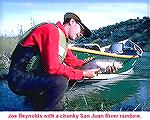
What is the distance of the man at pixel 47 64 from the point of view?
519cm

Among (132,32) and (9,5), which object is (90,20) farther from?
(9,5)

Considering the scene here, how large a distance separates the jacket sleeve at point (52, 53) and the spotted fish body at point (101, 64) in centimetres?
26

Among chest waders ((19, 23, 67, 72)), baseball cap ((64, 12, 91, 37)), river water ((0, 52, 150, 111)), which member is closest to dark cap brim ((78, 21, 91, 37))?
baseball cap ((64, 12, 91, 37))

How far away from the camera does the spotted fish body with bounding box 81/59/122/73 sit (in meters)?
5.45

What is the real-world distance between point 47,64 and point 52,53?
0.12 m

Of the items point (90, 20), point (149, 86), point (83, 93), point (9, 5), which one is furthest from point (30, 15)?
point (149, 86)

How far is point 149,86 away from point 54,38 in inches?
43.6

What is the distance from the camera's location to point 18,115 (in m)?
5.34

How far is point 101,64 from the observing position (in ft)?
18.0

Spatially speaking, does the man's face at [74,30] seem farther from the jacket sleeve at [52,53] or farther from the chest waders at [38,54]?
the jacket sleeve at [52,53]

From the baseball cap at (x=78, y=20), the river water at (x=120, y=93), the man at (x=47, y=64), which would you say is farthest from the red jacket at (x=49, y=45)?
the river water at (x=120, y=93)

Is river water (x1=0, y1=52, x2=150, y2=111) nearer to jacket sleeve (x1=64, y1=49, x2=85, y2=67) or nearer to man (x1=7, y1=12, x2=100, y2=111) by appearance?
man (x1=7, y1=12, x2=100, y2=111)

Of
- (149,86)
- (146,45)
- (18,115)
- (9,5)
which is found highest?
(9,5)

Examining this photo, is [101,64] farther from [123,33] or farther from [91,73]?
[123,33]
